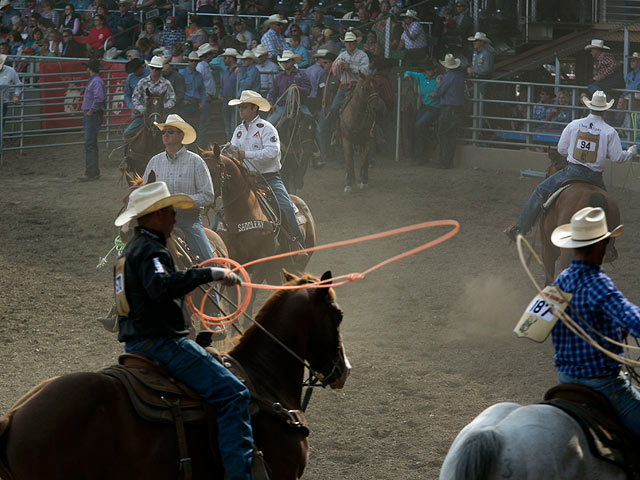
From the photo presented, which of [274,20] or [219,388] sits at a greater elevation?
[274,20]

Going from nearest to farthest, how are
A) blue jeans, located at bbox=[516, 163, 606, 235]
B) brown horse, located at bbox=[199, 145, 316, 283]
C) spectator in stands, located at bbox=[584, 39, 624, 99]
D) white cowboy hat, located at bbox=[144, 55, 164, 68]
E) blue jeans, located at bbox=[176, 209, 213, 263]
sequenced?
1. blue jeans, located at bbox=[176, 209, 213, 263]
2. brown horse, located at bbox=[199, 145, 316, 283]
3. blue jeans, located at bbox=[516, 163, 606, 235]
4. white cowboy hat, located at bbox=[144, 55, 164, 68]
5. spectator in stands, located at bbox=[584, 39, 624, 99]

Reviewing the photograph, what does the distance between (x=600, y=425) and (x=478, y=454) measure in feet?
2.42

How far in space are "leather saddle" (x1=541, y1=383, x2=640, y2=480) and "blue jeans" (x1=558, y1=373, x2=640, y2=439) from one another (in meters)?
0.03

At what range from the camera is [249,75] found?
20297mm

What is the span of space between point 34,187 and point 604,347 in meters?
15.1

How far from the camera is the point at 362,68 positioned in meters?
20.0

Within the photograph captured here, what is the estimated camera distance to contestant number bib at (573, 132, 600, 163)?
1084 centimetres

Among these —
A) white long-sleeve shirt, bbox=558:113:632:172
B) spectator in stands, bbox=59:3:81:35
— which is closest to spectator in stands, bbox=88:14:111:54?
spectator in stands, bbox=59:3:81:35

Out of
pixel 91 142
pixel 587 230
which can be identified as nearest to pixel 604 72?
pixel 91 142

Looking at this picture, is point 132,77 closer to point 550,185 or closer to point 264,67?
point 264,67

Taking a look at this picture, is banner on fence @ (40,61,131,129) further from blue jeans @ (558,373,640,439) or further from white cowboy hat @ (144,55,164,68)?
blue jeans @ (558,373,640,439)

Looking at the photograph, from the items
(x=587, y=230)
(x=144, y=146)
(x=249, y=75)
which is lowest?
(x=587, y=230)

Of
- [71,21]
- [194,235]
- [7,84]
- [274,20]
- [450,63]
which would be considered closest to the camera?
[194,235]

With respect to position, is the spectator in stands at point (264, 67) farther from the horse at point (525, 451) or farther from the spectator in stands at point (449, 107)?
the horse at point (525, 451)
